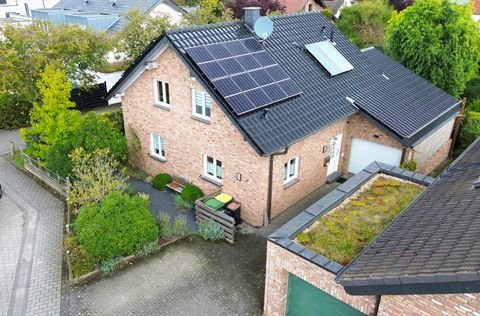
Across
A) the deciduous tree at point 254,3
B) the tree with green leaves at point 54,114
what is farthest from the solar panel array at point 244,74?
the deciduous tree at point 254,3

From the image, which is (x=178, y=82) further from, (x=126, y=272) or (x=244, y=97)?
(x=126, y=272)

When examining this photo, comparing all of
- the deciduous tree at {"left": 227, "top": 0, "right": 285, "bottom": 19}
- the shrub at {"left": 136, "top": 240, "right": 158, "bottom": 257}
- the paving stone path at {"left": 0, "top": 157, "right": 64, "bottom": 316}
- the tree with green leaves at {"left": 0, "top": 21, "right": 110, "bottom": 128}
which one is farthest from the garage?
the deciduous tree at {"left": 227, "top": 0, "right": 285, "bottom": 19}

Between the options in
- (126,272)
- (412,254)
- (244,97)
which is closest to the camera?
(412,254)

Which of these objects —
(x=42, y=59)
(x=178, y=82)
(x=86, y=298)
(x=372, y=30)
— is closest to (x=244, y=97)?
(x=178, y=82)

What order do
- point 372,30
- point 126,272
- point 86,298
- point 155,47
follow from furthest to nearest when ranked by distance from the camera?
point 372,30, point 155,47, point 126,272, point 86,298

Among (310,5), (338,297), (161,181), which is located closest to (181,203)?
(161,181)

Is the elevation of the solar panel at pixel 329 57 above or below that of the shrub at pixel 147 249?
above

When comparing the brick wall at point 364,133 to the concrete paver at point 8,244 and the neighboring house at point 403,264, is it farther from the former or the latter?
the concrete paver at point 8,244
